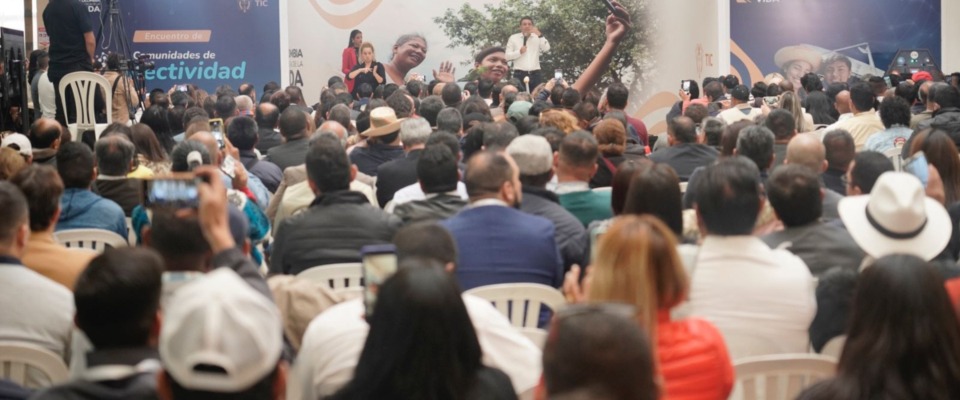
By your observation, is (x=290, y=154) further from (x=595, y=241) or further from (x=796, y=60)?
(x=796, y=60)

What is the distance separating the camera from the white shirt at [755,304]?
3.84 m

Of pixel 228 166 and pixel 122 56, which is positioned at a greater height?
pixel 122 56

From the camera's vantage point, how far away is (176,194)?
3.33 m

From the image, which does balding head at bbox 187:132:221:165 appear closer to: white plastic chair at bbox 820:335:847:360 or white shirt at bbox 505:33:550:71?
white plastic chair at bbox 820:335:847:360

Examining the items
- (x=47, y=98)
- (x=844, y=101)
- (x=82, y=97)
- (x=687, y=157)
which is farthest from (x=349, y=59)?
(x=687, y=157)

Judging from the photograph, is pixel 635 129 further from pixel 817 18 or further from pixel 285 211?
pixel 817 18

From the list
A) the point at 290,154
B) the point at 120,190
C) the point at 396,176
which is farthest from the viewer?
the point at 290,154

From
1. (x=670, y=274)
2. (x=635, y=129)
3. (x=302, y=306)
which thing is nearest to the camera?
(x=670, y=274)

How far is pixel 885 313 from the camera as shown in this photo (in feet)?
8.33

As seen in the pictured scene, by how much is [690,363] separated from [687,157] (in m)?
4.83

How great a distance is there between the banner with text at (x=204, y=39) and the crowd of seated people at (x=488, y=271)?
34.8 feet

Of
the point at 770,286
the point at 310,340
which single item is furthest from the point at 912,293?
the point at 310,340

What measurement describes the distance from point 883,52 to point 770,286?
16545 millimetres

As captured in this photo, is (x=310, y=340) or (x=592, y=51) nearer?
(x=310, y=340)
